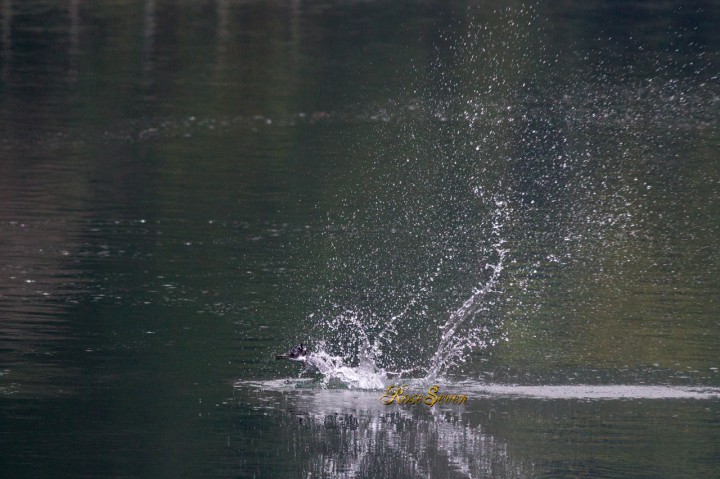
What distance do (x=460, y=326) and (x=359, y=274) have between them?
343 cm

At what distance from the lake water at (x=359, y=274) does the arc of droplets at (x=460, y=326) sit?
53 millimetres

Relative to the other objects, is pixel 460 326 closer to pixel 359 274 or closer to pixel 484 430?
pixel 359 274

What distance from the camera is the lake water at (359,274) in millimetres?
15812

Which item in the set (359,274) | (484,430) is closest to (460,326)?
(359,274)

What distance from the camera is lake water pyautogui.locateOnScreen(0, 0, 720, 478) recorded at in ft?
51.9

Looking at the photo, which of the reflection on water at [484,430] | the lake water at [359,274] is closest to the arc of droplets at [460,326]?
the lake water at [359,274]

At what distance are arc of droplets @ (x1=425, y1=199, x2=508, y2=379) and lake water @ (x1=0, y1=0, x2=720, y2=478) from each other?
0.05m

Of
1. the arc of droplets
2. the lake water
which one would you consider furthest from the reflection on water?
the arc of droplets

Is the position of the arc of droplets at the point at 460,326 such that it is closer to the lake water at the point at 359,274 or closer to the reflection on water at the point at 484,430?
the lake water at the point at 359,274

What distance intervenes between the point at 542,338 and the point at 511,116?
2526 centimetres

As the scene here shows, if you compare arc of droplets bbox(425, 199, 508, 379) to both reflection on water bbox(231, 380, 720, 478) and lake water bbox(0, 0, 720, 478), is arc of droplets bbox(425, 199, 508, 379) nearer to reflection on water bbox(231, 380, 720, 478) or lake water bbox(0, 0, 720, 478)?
lake water bbox(0, 0, 720, 478)

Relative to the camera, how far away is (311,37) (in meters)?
69.7

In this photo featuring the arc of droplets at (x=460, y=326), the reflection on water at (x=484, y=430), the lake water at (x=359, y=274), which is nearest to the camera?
the reflection on water at (x=484, y=430)

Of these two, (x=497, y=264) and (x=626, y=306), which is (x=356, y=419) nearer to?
(x=626, y=306)
